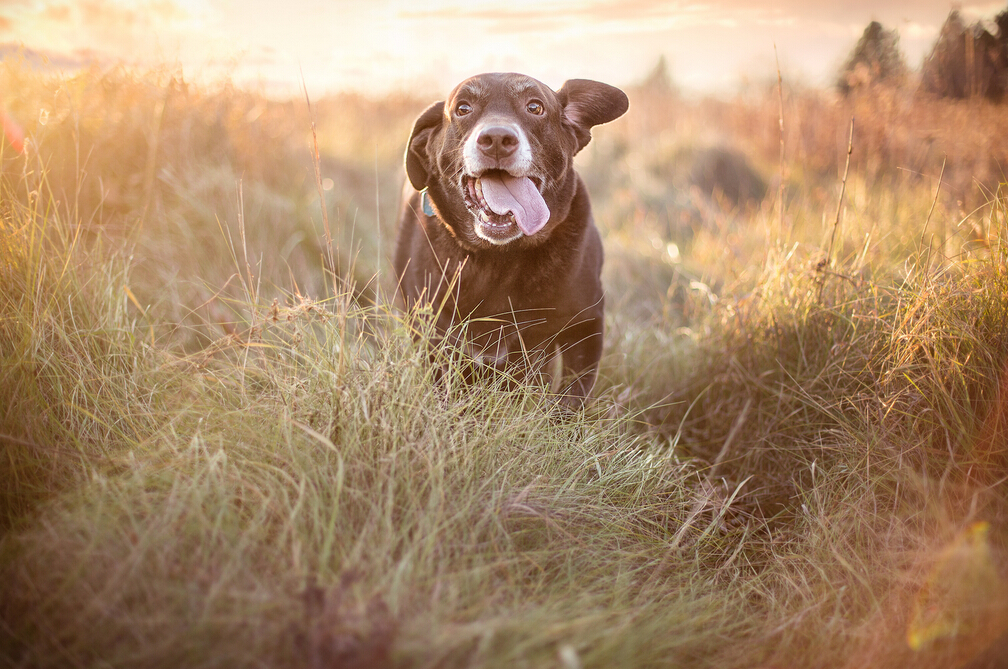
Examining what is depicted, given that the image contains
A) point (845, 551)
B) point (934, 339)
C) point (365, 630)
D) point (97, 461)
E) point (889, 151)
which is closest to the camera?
point (365, 630)

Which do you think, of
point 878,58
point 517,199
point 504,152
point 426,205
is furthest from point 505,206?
point 878,58

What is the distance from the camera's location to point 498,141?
2367mm

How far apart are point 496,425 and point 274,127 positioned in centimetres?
498

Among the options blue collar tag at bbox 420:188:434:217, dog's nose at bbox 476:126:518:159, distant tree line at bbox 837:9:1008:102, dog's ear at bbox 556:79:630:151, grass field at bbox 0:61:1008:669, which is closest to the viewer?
grass field at bbox 0:61:1008:669

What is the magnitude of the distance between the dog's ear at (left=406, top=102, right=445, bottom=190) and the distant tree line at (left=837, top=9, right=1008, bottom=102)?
110 inches

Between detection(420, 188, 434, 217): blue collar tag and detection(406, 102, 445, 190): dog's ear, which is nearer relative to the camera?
detection(420, 188, 434, 217): blue collar tag

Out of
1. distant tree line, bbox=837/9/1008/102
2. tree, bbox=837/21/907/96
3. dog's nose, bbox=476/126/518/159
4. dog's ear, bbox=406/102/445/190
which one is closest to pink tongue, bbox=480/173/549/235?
dog's nose, bbox=476/126/518/159

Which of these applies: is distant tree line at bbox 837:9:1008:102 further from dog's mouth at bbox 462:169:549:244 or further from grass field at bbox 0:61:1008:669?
dog's mouth at bbox 462:169:549:244

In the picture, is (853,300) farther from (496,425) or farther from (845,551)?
(496,425)

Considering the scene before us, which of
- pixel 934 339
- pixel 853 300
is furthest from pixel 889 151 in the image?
pixel 934 339

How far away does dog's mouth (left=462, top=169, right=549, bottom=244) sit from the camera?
8.04 ft

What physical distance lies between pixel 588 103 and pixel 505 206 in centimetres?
85

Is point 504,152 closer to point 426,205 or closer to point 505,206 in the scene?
point 505,206

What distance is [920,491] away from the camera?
1.76 meters
